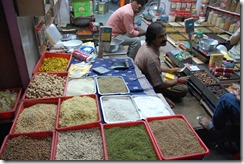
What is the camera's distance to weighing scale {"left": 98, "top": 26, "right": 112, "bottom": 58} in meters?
2.36

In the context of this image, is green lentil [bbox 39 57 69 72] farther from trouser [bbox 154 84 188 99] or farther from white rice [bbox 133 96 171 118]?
trouser [bbox 154 84 188 99]

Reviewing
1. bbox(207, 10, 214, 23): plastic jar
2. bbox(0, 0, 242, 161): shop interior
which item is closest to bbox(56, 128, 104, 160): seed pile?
bbox(0, 0, 242, 161): shop interior

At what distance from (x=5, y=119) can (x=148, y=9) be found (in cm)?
508

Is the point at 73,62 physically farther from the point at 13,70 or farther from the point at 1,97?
the point at 1,97

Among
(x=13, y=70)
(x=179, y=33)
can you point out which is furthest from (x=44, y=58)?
(x=179, y=33)

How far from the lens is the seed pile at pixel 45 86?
172 cm

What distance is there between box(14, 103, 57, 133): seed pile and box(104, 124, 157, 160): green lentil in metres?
0.45

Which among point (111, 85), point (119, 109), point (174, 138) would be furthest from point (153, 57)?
point (174, 138)

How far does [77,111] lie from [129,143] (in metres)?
0.49

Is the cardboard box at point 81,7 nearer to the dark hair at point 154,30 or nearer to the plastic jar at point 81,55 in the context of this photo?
the plastic jar at point 81,55

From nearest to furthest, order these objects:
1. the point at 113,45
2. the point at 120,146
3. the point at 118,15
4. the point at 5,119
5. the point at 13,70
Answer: the point at 120,146 < the point at 5,119 < the point at 13,70 < the point at 113,45 < the point at 118,15

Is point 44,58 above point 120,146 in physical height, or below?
above

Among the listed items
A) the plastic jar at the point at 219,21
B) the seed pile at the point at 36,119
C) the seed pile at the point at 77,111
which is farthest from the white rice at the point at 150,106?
the plastic jar at the point at 219,21

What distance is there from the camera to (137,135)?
1.38 metres
